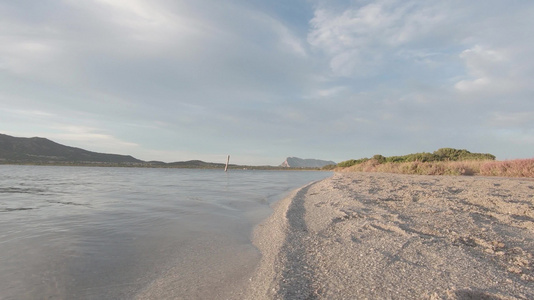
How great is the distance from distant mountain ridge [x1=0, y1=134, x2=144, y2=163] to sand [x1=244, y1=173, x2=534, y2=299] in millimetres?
68391

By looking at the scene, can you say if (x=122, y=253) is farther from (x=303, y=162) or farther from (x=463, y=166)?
(x=303, y=162)

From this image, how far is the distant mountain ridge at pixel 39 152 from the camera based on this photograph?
53881 millimetres

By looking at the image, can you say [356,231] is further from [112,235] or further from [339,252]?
[112,235]

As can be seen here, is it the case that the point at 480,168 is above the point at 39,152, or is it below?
below

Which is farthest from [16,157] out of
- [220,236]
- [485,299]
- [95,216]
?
[485,299]

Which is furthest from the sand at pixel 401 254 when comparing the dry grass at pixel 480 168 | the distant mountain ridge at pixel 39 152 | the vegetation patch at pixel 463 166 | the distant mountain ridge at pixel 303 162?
the distant mountain ridge at pixel 303 162

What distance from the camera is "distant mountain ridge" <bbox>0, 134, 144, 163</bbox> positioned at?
177 ft

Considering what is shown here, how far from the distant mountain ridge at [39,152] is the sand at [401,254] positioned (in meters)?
68.4

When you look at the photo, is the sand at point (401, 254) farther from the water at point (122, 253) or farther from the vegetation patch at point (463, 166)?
the vegetation patch at point (463, 166)

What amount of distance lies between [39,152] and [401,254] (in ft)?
274

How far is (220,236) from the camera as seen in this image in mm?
4496

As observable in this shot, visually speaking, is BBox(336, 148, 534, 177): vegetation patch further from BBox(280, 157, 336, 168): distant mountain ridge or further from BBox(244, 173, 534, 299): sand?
BBox(280, 157, 336, 168): distant mountain ridge

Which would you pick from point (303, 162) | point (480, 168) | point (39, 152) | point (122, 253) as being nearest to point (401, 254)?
point (122, 253)

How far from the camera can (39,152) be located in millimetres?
61688
